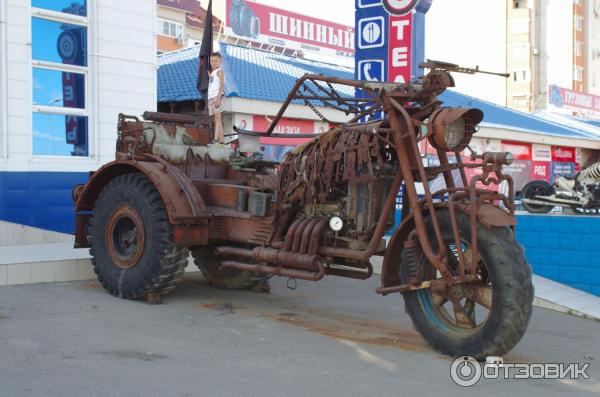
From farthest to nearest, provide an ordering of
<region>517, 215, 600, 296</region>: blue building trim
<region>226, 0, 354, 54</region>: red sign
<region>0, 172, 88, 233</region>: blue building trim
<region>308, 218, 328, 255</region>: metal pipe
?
<region>226, 0, 354, 54</region>: red sign
<region>0, 172, 88, 233</region>: blue building trim
<region>517, 215, 600, 296</region>: blue building trim
<region>308, 218, 328, 255</region>: metal pipe

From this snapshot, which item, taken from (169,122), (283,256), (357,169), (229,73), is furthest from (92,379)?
(229,73)

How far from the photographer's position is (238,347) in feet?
19.9

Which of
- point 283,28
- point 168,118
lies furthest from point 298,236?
point 283,28

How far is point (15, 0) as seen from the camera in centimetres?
1100

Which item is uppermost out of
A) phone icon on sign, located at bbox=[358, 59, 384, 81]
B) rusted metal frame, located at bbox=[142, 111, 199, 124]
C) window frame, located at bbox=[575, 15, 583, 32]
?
window frame, located at bbox=[575, 15, 583, 32]

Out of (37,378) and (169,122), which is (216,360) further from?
(169,122)

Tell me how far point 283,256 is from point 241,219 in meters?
0.97

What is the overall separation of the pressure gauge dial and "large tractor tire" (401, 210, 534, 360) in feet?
2.27

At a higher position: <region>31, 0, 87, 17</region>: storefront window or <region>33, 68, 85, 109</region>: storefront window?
<region>31, 0, 87, 17</region>: storefront window

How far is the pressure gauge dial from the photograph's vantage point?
6.59 meters

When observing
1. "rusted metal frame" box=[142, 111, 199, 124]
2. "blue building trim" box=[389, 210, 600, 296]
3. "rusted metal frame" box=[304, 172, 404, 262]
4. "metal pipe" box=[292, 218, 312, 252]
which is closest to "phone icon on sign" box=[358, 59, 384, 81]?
"blue building trim" box=[389, 210, 600, 296]

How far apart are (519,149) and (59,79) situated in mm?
24311

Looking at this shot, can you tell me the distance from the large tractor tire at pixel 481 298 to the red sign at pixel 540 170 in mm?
28231

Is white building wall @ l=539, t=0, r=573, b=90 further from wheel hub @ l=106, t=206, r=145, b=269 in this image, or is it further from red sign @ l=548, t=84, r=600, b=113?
wheel hub @ l=106, t=206, r=145, b=269
